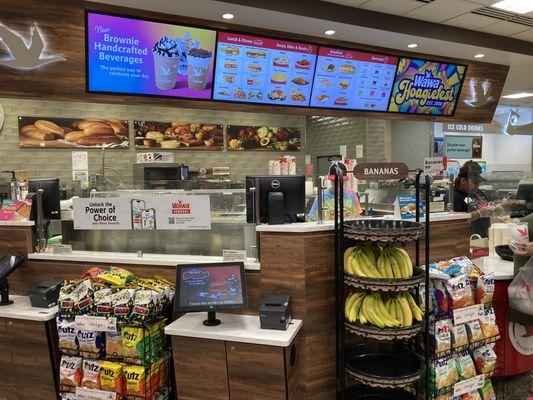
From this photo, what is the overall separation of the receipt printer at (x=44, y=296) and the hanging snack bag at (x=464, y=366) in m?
2.78

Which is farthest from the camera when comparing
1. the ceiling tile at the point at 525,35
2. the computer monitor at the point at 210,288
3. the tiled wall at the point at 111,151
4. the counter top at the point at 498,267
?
the tiled wall at the point at 111,151

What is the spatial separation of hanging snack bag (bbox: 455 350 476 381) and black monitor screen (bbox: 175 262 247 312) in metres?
1.45

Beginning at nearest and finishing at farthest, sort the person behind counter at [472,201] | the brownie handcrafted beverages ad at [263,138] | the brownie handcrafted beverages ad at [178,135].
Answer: the person behind counter at [472,201] < the brownie handcrafted beverages ad at [178,135] < the brownie handcrafted beverages ad at [263,138]

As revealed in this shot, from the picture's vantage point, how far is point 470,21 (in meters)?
4.45

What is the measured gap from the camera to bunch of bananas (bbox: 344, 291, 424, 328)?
2367 mm

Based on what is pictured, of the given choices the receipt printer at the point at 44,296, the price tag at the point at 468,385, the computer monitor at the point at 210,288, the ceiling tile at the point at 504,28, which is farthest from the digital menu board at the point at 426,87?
the receipt printer at the point at 44,296

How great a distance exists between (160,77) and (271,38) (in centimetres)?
118

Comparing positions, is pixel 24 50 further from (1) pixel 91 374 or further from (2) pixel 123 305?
(1) pixel 91 374

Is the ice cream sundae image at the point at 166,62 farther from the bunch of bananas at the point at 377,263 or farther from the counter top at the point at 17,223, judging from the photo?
the bunch of bananas at the point at 377,263

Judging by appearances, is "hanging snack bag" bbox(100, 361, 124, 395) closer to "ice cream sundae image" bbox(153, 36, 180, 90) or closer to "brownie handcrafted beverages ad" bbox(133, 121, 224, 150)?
"ice cream sundae image" bbox(153, 36, 180, 90)

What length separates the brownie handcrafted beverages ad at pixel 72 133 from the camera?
637cm

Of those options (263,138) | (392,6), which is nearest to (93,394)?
(392,6)

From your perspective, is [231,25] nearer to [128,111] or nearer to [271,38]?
[271,38]

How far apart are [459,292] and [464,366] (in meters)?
0.49
